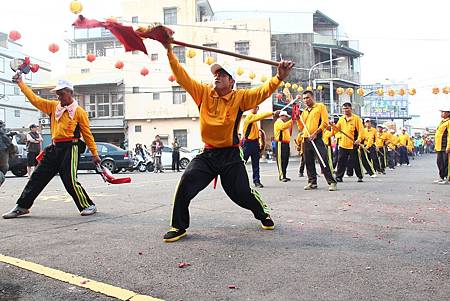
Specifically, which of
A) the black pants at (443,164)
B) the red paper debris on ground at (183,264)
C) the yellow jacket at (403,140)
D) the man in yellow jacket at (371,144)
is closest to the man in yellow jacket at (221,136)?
the red paper debris on ground at (183,264)

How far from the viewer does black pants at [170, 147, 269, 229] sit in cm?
497

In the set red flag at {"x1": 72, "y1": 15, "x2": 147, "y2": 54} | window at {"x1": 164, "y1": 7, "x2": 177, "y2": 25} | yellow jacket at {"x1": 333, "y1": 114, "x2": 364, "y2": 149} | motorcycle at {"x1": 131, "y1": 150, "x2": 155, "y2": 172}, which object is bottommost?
motorcycle at {"x1": 131, "y1": 150, "x2": 155, "y2": 172}

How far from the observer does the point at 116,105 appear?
4025 centimetres

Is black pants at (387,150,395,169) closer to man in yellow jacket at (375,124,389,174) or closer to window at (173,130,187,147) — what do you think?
man in yellow jacket at (375,124,389,174)

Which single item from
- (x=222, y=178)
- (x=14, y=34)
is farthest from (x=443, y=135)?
(x=14, y=34)

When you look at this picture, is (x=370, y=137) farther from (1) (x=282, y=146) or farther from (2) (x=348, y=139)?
(1) (x=282, y=146)

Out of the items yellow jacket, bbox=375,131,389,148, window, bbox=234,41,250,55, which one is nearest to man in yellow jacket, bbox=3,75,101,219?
yellow jacket, bbox=375,131,389,148

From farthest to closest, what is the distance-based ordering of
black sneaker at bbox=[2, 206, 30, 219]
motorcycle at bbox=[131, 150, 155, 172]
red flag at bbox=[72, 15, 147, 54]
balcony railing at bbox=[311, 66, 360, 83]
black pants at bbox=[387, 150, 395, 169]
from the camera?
balcony railing at bbox=[311, 66, 360, 83] → motorcycle at bbox=[131, 150, 155, 172] → black pants at bbox=[387, 150, 395, 169] → black sneaker at bbox=[2, 206, 30, 219] → red flag at bbox=[72, 15, 147, 54]

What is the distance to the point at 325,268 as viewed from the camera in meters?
3.74

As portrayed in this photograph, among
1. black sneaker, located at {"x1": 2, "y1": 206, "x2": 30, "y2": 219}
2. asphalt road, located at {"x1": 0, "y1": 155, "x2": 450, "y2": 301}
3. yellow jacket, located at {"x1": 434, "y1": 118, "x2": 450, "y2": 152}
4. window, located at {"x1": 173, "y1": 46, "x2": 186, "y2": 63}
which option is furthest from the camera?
window, located at {"x1": 173, "y1": 46, "x2": 186, "y2": 63}

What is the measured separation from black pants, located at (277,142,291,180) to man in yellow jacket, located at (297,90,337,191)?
2.62 m

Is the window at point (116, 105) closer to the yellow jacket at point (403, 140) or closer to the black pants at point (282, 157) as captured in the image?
the yellow jacket at point (403, 140)

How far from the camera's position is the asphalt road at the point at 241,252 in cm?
327

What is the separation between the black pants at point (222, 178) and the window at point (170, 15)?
36.7 m
